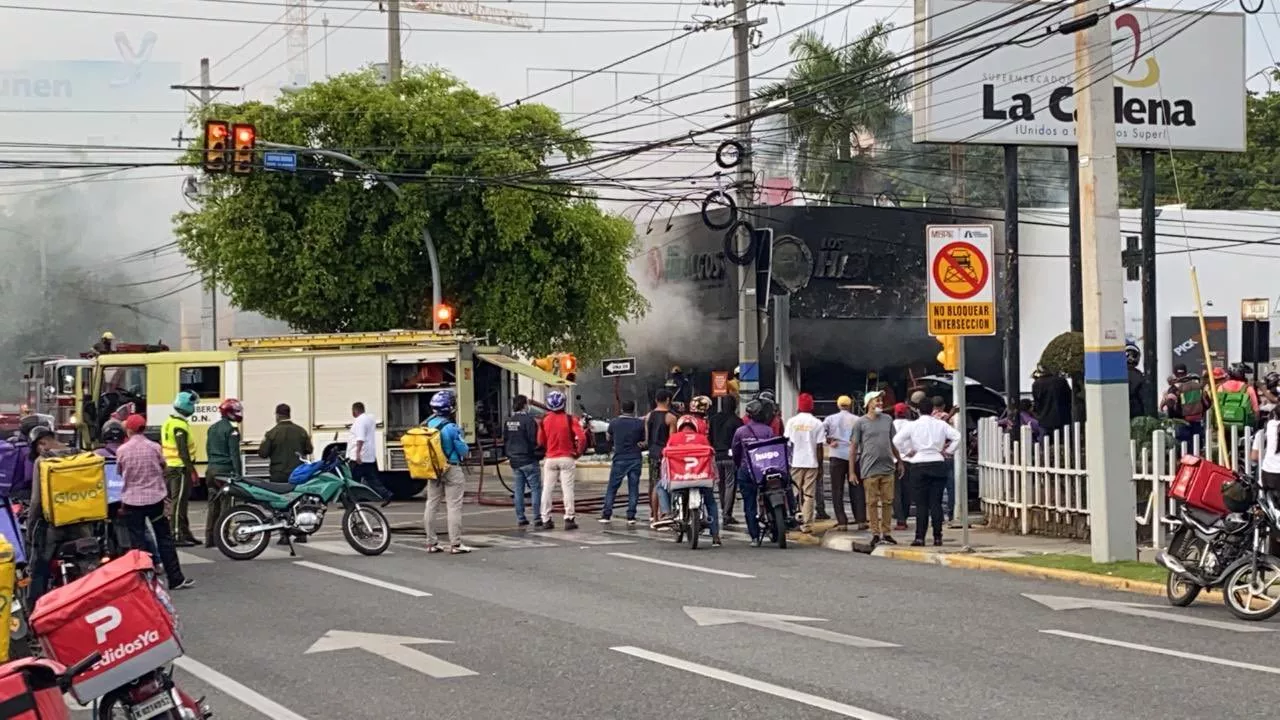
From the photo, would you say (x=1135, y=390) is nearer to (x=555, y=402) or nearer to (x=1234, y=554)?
(x=555, y=402)

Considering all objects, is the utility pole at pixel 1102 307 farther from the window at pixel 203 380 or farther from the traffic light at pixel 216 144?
the window at pixel 203 380

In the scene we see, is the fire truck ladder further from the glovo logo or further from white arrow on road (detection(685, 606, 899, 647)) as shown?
white arrow on road (detection(685, 606, 899, 647))

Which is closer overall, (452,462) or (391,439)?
(452,462)

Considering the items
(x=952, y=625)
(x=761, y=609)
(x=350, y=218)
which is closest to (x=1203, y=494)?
(x=952, y=625)

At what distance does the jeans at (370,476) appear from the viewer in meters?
28.7

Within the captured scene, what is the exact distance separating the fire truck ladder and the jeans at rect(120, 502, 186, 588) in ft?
48.2

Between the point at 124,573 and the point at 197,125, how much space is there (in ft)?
115

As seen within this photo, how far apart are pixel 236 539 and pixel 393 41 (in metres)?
25.2

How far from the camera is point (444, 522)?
23406 mm

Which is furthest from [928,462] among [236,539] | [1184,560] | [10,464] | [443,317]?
[443,317]

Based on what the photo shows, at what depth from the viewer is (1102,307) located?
15.9 meters

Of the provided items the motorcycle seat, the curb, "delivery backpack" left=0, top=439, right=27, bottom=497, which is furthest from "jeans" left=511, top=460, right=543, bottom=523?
"delivery backpack" left=0, top=439, right=27, bottom=497

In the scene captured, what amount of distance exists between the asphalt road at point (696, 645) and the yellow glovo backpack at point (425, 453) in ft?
4.74

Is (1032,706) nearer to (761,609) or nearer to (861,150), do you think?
(761,609)
